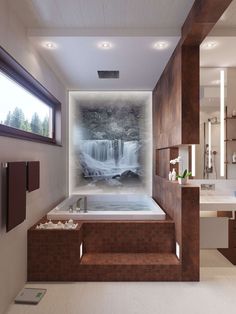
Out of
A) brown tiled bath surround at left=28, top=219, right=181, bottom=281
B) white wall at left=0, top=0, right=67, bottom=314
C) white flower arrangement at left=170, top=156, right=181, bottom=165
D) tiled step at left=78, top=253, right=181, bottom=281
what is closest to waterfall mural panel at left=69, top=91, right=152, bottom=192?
white wall at left=0, top=0, right=67, bottom=314

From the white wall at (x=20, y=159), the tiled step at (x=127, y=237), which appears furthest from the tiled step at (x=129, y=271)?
the white wall at (x=20, y=159)

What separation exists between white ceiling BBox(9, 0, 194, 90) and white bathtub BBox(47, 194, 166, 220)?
1.86 meters

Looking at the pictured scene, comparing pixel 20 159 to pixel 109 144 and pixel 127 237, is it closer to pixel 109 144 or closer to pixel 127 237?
pixel 127 237

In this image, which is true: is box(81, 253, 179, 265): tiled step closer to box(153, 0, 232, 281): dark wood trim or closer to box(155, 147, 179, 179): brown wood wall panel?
box(153, 0, 232, 281): dark wood trim

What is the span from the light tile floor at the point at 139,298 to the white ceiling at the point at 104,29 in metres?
2.43

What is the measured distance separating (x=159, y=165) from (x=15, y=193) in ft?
8.42

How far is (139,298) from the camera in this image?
7.36ft

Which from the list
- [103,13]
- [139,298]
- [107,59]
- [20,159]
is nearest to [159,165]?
[107,59]

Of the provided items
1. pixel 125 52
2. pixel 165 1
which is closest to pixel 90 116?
pixel 125 52

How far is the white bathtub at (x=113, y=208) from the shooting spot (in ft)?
9.68

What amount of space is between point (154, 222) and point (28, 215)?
Answer: 53.3 inches

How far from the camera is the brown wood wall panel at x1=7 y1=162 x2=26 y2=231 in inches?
80.7

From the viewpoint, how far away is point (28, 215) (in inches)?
105

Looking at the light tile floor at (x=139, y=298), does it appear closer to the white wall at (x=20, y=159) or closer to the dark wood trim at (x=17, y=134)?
the white wall at (x=20, y=159)
